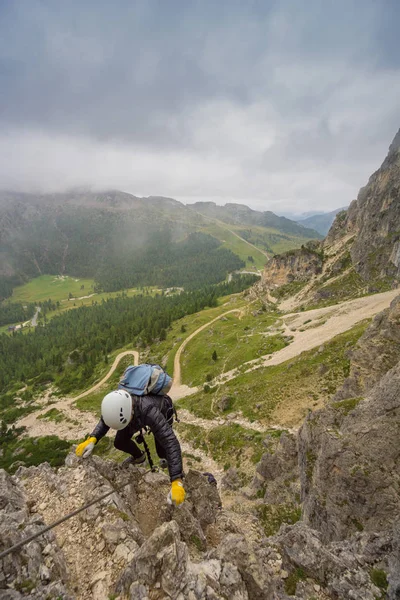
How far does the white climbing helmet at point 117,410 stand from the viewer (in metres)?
8.67

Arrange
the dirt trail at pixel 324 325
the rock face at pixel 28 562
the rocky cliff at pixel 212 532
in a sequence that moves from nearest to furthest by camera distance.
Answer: the rock face at pixel 28 562 < the rocky cliff at pixel 212 532 < the dirt trail at pixel 324 325

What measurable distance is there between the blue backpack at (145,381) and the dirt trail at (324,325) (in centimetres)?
4993

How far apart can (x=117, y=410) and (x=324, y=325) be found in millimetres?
67263

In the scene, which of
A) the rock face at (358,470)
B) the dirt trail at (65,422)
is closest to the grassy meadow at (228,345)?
the dirt trail at (65,422)

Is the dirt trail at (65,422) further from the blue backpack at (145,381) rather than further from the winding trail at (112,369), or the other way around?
the blue backpack at (145,381)

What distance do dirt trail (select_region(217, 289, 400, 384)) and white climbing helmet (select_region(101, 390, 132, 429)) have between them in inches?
2017

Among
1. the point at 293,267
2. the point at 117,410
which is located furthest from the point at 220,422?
the point at 293,267

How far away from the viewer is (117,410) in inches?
344

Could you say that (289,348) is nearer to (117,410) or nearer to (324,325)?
(324,325)

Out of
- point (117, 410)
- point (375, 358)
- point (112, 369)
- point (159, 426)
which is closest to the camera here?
point (117, 410)

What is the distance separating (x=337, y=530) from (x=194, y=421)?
114 ft

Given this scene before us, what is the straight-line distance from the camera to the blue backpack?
31.1ft

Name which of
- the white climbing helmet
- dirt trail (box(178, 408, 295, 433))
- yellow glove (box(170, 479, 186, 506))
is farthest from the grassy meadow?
the white climbing helmet

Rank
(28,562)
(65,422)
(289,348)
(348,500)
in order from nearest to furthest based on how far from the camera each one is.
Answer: (28,562) → (348,500) → (289,348) → (65,422)
